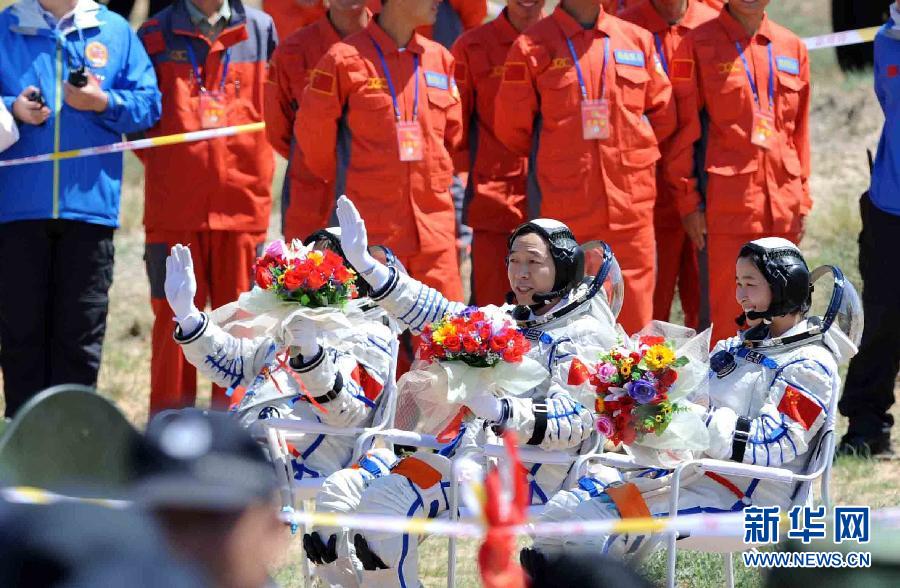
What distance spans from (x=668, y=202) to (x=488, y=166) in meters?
0.97

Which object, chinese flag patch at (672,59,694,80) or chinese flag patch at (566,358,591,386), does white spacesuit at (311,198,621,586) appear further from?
chinese flag patch at (672,59,694,80)

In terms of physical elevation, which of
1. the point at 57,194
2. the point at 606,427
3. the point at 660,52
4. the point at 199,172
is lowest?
the point at 606,427

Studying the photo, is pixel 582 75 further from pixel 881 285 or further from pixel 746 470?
pixel 746 470

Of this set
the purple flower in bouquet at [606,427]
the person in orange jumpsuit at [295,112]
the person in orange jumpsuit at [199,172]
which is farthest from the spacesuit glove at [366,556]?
the person in orange jumpsuit at [295,112]

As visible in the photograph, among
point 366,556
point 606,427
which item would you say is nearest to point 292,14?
point 366,556

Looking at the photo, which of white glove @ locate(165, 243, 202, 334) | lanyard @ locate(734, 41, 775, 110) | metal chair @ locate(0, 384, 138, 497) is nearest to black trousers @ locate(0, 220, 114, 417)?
white glove @ locate(165, 243, 202, 334)

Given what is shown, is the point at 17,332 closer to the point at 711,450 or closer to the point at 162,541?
the point at 711,450

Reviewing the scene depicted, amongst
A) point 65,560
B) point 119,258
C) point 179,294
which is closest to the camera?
point 65,560

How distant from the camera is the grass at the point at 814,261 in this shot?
22.1 feet

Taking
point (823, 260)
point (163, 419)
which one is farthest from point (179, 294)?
point (823, 260)

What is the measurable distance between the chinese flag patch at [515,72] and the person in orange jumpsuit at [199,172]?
4.62ft

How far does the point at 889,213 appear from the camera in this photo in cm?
793

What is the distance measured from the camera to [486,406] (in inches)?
211

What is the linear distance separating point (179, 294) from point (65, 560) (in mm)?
3737
